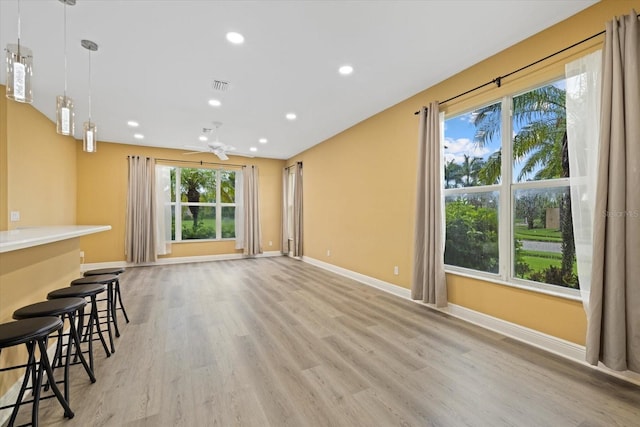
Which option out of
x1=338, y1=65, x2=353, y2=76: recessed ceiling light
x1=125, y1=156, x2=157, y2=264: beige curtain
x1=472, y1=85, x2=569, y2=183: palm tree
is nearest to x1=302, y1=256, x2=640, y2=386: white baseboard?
Result: x1=472, y1=85, x2=569, y2=183: palm tree

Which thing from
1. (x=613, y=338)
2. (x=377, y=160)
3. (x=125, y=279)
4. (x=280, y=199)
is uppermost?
(x=377, y=160)

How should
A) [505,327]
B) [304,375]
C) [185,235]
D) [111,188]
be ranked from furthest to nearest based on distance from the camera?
1. [185,235]
2. [111,188]
3. [505,327]
4. [304,375]

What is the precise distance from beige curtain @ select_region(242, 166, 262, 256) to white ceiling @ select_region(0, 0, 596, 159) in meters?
3.20

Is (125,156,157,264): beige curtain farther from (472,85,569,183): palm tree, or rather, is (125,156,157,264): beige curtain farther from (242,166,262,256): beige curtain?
(472,85,569,183): palm tree

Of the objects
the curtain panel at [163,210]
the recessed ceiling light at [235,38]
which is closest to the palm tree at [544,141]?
the recessed ceiling light at [235,38]

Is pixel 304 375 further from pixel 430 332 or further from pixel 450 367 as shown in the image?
pixel 430 332

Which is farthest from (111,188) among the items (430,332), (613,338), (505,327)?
(613,338)

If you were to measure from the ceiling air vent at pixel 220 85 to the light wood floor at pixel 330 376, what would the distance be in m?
2.89

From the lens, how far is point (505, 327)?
2.71 m

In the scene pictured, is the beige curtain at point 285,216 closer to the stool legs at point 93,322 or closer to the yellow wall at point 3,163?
the yellow wall at point 3,163

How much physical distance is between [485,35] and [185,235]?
7.09 metres

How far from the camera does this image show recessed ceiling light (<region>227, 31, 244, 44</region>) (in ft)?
8.06

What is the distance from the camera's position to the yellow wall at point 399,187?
233cm

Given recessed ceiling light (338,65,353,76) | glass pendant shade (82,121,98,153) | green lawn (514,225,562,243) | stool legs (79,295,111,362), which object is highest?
recessed ceiling light (338,65,353,76)
